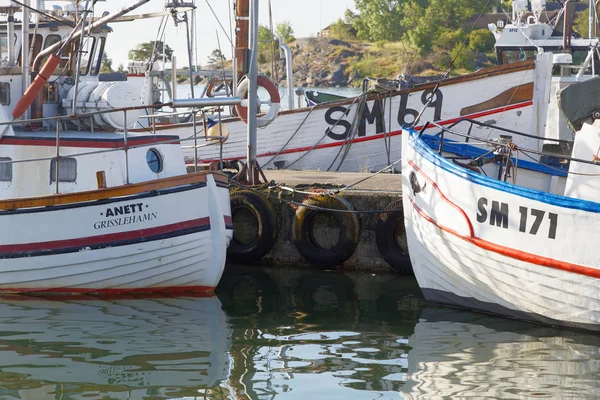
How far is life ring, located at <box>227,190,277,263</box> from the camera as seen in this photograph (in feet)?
47.7

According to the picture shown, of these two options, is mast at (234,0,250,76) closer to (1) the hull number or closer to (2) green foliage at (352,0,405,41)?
(1) the hull number

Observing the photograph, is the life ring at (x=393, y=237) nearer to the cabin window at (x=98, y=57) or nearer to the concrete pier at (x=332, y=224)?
the concrete pier at (x=332, y=224)

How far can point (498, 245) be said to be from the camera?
1111 cm

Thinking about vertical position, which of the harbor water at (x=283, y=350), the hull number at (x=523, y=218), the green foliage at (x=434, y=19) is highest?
the green foliage at (x=434, y=19)

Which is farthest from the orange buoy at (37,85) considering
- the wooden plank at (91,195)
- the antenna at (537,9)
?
the antenna at (537,9)

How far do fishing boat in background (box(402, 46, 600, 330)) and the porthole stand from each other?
329 cm

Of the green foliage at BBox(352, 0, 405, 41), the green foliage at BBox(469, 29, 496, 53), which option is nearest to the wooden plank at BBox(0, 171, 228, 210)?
the green foliage at BBox(469, 29, 496, 53)

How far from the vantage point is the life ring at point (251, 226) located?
14539mm

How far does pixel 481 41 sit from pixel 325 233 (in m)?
72.8

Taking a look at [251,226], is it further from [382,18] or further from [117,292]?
[382,18]

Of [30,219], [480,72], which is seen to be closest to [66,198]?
[30,219]

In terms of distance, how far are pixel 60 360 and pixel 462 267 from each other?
478 centimetres

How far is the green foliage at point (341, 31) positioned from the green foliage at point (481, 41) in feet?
91.9

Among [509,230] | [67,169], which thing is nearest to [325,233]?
[67,169]
